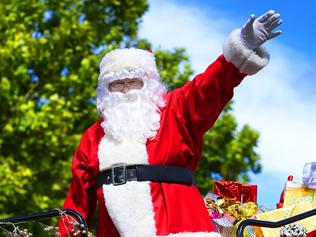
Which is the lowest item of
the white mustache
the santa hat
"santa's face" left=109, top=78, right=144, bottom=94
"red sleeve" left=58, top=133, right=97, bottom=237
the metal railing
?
the metal railing

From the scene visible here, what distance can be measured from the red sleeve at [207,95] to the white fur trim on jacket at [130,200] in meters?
0.29

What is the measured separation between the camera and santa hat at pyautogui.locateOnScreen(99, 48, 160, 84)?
433cm

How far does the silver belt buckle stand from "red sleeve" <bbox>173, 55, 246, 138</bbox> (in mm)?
414

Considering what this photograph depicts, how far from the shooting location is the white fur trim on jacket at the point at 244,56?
3.86m

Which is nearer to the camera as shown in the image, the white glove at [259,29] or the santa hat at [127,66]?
the white glove at [259,29]

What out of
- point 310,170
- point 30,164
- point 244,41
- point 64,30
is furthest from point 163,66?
point 244,41

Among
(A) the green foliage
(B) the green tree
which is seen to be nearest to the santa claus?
(B) the green tree

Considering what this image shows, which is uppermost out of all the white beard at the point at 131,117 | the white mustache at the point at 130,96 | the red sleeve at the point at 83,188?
the white mustache at the point at 130,96

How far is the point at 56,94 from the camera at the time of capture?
1102cm

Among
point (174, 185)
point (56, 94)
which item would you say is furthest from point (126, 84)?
point (56, 94)

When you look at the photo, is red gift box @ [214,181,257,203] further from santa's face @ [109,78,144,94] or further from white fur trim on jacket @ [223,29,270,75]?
white fur trim on jacket @ [223,29,270,75]

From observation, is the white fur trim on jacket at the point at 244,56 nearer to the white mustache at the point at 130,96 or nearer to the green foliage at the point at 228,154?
the white mustache at the point at 130,96

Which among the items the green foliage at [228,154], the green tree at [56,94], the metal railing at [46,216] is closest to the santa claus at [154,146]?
the metal railing at [46,216]

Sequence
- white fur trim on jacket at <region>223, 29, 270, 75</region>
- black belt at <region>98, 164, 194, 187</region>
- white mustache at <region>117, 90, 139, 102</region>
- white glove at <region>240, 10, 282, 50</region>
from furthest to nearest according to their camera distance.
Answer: white mustache at <region>117, 90, 139, 102</region> → black belt at <region>98, 164, 194, 187</region> → white fur trim on jacket at <region>223, 29, 270, 75</region> → white glove at <region>240, 10, 282, 50</region>
